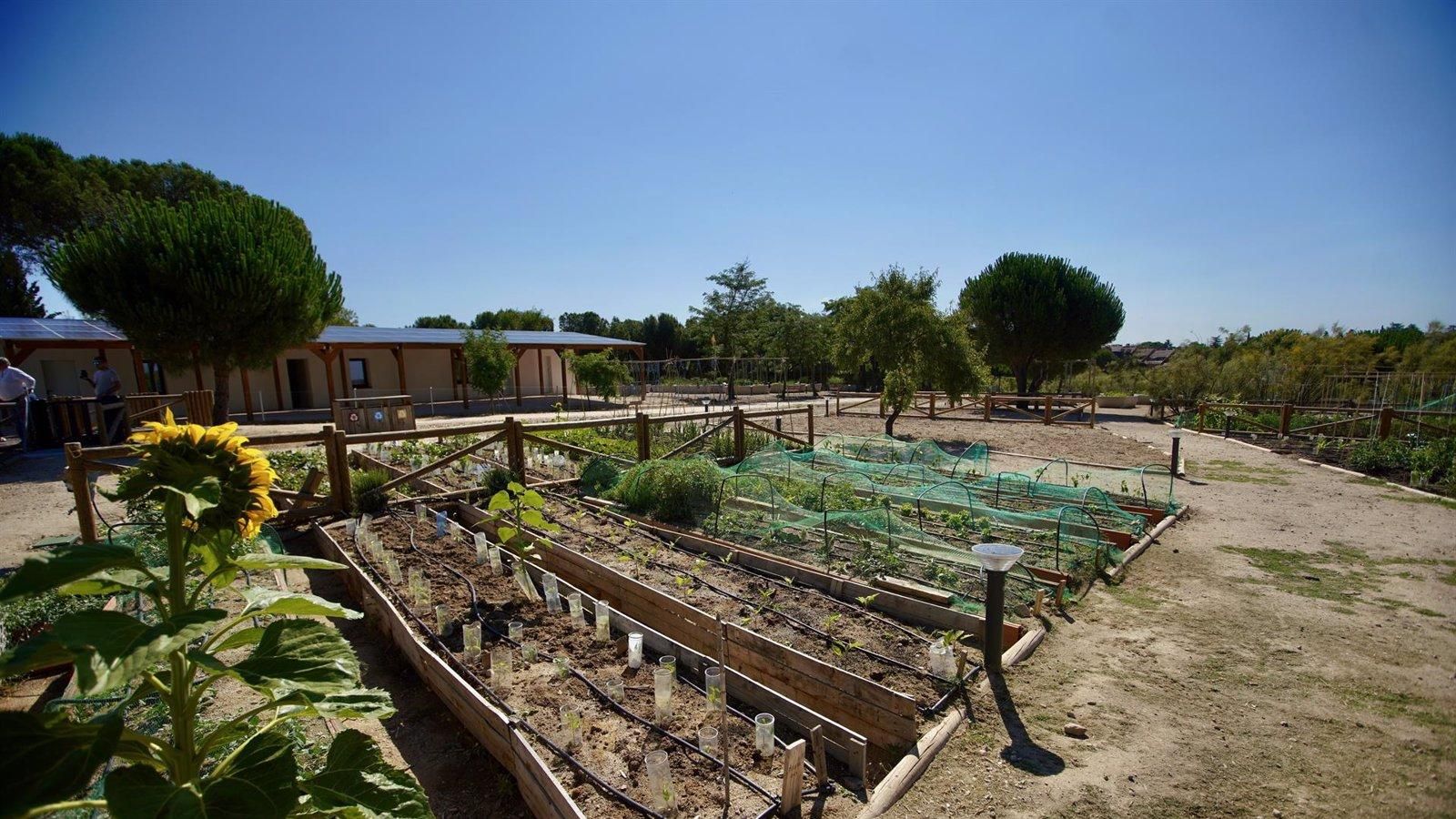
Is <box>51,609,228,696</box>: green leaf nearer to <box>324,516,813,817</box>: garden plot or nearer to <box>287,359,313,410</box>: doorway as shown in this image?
<box>324,516,813,817</box>: garden plot

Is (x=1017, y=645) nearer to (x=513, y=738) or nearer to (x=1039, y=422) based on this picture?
(x=513, y=738)

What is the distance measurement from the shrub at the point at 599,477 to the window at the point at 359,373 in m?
20.0

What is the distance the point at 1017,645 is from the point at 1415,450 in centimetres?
1112

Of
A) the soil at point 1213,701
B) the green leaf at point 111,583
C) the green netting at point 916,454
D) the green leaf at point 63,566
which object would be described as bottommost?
the soil at point 1213,701

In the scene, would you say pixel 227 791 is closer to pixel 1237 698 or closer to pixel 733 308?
pixel 1237 698

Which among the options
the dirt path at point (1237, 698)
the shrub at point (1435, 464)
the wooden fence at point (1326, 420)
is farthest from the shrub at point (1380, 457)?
the dirt path at point (1237, 698)

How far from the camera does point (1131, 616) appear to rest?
506 cm

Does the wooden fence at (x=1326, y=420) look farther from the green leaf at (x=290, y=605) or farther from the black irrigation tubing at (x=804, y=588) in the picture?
the green leaf at (x=290, y=605)

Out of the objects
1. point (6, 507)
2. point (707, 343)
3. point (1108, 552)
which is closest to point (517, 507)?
point (1108, 552)

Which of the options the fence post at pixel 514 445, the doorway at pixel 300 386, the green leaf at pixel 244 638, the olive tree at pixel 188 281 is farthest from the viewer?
the doorway at pixel 300 386

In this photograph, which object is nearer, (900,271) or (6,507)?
(6,507)

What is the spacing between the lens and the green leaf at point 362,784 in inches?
47.1

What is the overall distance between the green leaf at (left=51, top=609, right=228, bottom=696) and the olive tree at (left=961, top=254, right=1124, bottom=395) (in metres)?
30.6

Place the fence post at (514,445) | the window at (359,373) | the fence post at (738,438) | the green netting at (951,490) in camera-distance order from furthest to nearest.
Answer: the window at (359,373) → the fence post at (738,438) → the fence post at (514,445) → the green netting at (951,490)
